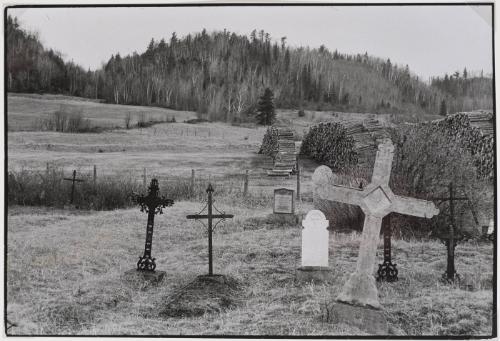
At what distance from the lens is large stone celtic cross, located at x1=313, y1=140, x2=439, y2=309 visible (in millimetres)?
5445

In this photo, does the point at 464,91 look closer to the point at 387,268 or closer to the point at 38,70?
the point at 387,268

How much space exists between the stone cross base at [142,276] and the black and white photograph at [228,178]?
0.08 ft

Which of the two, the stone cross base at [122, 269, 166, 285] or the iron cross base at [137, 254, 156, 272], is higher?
the iron cross base at [137, 254, 156, 272]

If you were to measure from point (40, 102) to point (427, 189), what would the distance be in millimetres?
5188

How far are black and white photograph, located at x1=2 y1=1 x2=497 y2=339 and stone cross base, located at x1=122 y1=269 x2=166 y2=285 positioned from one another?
2 centimetres

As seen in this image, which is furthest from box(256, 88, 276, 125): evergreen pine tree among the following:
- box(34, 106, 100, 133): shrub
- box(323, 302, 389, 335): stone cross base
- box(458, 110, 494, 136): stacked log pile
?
box(323, 302, 389, 335): stone cross base

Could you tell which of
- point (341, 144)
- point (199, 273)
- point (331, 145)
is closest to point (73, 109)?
point (199, 273)

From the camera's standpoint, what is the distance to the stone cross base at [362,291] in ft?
17.7

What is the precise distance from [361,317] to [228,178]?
2619 mm

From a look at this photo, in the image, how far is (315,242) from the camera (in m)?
6.49

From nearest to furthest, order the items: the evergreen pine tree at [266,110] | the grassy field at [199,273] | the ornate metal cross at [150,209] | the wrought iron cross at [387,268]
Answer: the grassy field at [199,273]
the wrought iron cross at [387,268]
the ornate metal cross at [150,209]
the evergreen pine tree at [266,110]

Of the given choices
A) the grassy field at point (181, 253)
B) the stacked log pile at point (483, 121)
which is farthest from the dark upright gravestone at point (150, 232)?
the stacked log pile at point (483, 121)

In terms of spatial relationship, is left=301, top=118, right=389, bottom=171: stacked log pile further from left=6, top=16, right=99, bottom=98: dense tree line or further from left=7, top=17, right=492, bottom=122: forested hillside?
left=6, top=16, right=99, bottom=98: dense tree line

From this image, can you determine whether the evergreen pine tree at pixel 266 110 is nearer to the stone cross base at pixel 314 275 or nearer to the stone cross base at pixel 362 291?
the stone cross base at pixel 314 275
